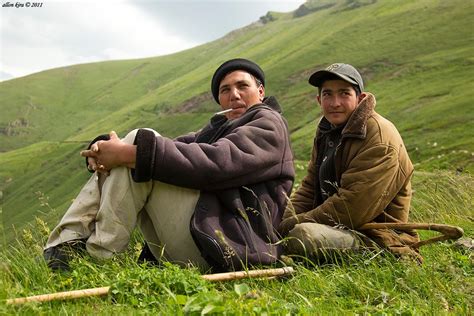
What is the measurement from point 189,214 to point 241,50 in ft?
567

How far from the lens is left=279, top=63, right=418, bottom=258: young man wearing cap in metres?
5.00

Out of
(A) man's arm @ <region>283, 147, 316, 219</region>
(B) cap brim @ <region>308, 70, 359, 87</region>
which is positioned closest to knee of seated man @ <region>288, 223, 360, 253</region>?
(A) man's arm @ <region>283, 147, 316, 219</region>

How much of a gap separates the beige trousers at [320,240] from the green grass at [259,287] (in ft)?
0.41

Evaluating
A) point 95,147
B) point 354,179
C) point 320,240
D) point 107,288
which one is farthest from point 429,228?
point 95,147

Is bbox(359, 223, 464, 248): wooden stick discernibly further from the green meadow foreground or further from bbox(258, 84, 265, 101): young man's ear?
bbox(258, 84, 265, 101): young man's ear

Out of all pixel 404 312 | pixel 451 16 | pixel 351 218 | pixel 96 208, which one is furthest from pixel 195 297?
pixel 451 16

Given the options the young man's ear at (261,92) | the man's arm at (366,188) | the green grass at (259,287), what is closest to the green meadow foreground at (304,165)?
the green grass at (259,287)

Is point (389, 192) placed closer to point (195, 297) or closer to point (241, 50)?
point (195, 297)

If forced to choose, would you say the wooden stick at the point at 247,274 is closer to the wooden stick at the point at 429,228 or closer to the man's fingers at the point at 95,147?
the wooden stick at the point at 429,228

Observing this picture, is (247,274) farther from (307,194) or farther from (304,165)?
(304,165)

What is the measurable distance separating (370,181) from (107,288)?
8.59 ft

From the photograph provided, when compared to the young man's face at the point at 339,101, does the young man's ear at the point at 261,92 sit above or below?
above

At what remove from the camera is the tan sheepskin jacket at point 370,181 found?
5.00 meters

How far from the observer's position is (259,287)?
439cm
